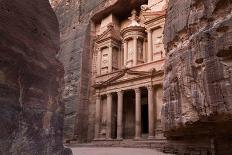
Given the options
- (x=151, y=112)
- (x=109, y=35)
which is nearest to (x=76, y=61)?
(x=109, y=35)

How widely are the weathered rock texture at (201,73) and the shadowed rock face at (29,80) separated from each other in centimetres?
367

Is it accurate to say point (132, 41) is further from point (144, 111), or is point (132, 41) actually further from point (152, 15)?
point (144, 111)

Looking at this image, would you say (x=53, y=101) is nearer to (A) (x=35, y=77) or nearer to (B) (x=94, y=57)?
(A) (x=35, y=77)

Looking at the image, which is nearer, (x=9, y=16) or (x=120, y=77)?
(x=9, y=16)

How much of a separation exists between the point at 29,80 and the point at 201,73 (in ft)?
14.6

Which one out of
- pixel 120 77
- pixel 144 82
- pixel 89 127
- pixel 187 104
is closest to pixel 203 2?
pixel 187 104

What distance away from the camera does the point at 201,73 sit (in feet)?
20.7

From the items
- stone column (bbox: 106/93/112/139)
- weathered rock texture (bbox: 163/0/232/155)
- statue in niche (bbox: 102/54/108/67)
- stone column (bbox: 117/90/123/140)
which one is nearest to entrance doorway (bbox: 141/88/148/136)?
stone column (bbox: 117/90/123/140)

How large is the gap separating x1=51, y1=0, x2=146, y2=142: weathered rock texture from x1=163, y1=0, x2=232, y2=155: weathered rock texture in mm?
11977

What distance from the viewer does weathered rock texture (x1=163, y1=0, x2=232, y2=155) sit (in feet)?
19.1

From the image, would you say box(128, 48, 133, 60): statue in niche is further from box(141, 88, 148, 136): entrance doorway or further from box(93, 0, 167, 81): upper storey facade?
box(141, 88, 148, 136): entrance doorway

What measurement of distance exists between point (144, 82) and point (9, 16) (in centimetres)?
1371

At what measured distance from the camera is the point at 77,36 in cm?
2222

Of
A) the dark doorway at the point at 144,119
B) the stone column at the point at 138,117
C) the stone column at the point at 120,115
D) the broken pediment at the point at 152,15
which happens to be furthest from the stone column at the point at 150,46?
the dark doorway at the point at 144,119
